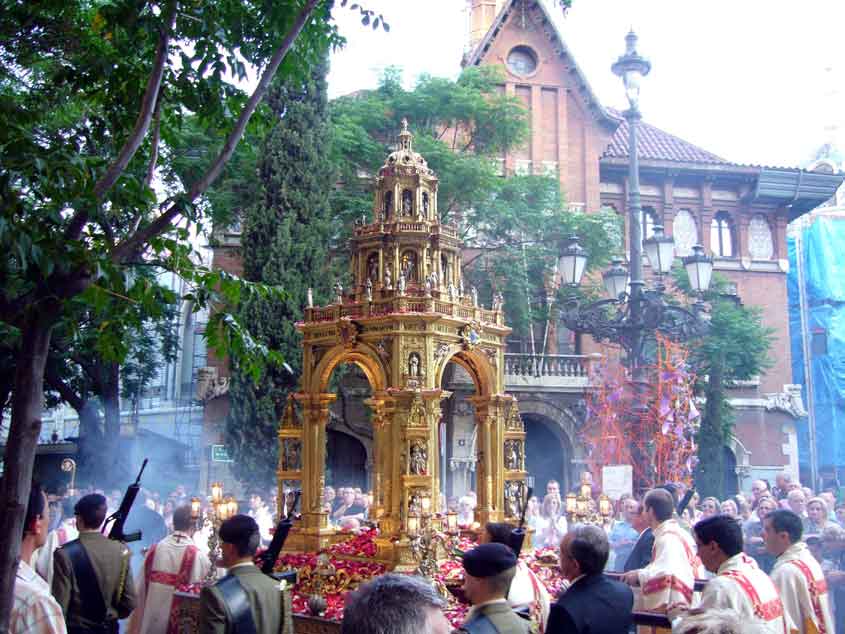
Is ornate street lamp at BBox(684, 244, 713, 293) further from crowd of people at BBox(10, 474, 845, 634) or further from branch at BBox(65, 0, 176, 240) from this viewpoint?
branch at BBox(65, 0, 176, 240)

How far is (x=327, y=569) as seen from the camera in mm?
7805

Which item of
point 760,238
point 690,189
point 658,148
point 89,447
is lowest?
point 89,447

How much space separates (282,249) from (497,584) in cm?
1645

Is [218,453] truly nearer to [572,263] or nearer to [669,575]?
[572,263]

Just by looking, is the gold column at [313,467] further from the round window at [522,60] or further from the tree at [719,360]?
the round window at [522,60]

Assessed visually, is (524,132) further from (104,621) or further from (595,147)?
(104,621)

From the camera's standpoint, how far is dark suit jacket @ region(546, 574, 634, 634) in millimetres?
4488

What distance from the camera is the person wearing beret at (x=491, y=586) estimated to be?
4.08m

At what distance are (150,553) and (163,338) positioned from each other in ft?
61.3

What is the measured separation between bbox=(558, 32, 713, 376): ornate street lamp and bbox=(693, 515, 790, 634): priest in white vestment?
732cm

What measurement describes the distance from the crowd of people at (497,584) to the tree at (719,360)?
1292 cm

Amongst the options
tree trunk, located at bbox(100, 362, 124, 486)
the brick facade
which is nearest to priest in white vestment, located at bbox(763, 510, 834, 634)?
tree trunk, located at bbox(100, 362, 124, 486)

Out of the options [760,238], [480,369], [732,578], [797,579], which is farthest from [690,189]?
[732,578]

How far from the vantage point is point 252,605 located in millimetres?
4816
